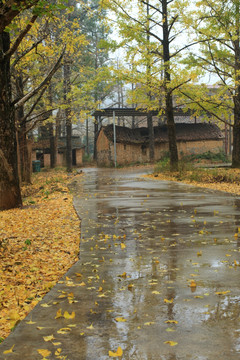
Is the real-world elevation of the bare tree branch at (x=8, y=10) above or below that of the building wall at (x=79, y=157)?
above

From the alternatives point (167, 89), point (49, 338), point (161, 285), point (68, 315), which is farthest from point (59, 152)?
point (49, 338)

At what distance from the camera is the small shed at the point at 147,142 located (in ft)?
136

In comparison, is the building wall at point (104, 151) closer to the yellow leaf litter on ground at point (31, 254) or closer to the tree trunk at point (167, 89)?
the tree trunk at point (167, 89)

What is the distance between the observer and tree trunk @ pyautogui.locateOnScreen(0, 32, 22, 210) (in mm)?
9846

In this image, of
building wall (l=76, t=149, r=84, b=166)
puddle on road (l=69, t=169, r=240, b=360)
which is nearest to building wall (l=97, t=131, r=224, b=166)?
building wall (l=76, t=149, r=84, b=166)

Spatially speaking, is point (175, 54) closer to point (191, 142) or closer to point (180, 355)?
point (180, 355)

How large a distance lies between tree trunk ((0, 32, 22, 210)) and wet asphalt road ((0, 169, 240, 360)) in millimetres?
3955

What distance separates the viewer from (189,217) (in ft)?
26.7

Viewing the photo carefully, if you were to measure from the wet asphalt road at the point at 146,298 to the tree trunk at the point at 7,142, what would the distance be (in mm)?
3955

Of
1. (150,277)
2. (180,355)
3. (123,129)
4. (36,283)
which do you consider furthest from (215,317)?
(123,129)

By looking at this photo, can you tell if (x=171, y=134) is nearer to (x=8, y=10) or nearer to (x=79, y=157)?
(x=8, y=10)

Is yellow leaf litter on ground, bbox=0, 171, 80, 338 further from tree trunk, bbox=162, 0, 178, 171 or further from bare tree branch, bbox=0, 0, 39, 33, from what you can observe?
tree trunk, bbox=162, 0, 178, 171

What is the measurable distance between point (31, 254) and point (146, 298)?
8.88ft

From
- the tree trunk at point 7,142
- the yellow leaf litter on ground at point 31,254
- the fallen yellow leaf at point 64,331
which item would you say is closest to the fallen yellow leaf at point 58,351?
the fallen yellow leaf at point 64,331
